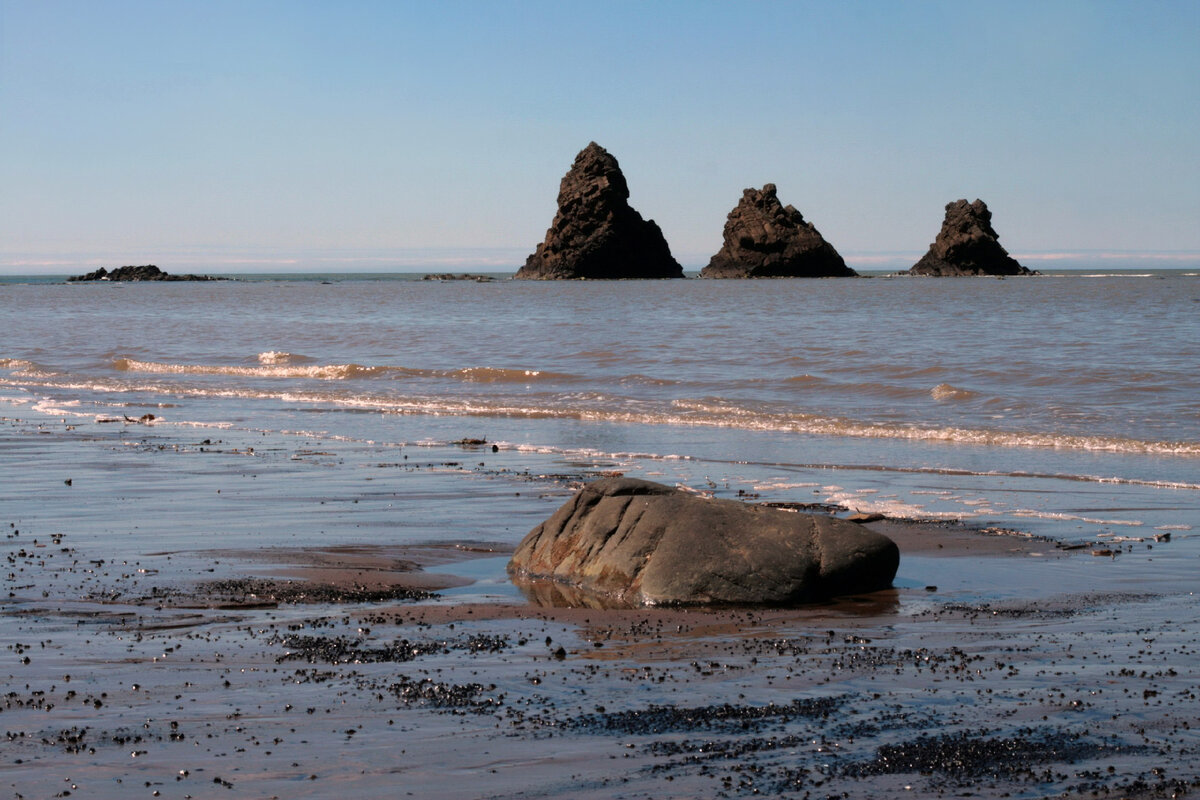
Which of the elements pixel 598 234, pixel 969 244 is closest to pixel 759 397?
pixel 598 234

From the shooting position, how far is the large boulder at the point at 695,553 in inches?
285

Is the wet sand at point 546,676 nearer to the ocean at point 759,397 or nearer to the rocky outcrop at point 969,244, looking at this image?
the ocean at point 759,397

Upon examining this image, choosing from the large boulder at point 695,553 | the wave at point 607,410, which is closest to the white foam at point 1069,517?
the large boulder at point 695,553

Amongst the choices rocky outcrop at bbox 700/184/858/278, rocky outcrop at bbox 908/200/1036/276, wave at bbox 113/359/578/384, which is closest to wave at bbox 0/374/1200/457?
wave at bbox 113/359/578/384

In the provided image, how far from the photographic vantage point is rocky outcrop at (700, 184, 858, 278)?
4894 inches

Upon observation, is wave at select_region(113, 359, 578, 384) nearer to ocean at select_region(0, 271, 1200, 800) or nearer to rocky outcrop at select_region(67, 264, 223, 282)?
ocean at select_region(0, 271, 1200, 800)

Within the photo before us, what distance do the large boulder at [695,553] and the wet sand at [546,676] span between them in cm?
22

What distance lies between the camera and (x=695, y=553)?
24.3 ft

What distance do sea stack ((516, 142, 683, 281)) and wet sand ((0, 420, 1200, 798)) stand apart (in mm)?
119174

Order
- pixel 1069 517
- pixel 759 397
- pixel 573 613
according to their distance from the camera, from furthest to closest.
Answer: pixel 759 397, pixel 1069 517, pixel 573 613

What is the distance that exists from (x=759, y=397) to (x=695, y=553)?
1324cm

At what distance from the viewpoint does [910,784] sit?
13.7 feet

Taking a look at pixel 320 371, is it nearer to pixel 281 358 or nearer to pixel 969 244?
pixel 281 358

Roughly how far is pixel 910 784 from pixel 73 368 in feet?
97.6
